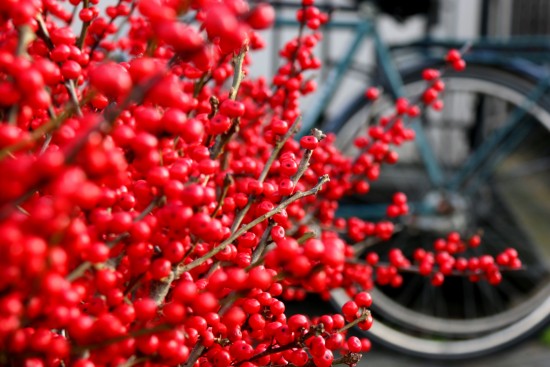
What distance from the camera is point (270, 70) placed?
273 cm

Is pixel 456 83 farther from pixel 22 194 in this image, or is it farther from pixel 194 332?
pixel 22 194

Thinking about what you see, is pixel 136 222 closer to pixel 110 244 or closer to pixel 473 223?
pixel 110 244

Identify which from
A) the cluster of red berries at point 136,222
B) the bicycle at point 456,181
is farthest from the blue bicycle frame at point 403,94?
the cluster of red berries at point 136,222

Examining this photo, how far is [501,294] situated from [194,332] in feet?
6.51

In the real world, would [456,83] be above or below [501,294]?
above

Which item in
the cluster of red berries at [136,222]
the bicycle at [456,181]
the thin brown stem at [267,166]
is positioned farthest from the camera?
the bicycle at [456,181]

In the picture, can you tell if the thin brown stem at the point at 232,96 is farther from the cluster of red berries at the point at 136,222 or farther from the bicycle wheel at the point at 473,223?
the bicycle wheel at the point at 473,223

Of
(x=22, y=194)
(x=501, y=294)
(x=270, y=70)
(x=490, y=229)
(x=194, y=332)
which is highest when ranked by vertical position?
(x=22, y=194)

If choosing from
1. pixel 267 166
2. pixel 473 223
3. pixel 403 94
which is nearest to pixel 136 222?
pixel 267 166

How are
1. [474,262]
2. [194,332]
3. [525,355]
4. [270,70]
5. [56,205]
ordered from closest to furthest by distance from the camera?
[56,205] → [194,332] → [474,262] → [525,355] → [270,70]

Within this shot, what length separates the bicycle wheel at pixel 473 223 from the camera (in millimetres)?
1682

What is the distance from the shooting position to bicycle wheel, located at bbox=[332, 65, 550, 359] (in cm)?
168

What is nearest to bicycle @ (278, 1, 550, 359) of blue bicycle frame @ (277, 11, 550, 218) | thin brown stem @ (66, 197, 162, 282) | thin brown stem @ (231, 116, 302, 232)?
blue bicycle frame @ (277, 11, 550, 218)

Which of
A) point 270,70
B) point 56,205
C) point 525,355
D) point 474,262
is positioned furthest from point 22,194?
point 270,70
